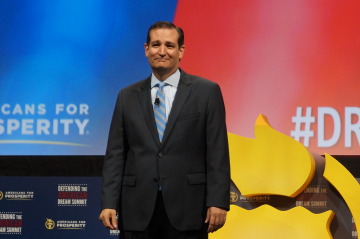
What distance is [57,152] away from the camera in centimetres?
449

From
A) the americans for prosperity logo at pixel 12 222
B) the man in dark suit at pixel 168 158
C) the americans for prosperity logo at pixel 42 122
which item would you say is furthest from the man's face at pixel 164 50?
the americans for prosperity logo at pixel 12 222

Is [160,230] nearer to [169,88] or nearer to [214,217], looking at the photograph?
[214,217]

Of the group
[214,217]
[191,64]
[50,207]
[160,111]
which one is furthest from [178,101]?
[50,207]

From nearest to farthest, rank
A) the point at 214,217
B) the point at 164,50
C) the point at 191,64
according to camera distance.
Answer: the point at 214,217 < the point at 164,50 < the point at 191,64

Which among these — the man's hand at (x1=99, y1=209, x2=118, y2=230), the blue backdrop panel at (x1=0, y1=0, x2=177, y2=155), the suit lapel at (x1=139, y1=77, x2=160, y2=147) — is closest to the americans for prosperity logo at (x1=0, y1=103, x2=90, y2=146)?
the blue backdrop panel at (x1=0, y1=0, x2=177, y2=155)

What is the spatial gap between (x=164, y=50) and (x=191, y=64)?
5.86ft

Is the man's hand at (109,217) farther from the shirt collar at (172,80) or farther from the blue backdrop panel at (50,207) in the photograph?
the blue backdrop panel at (50,207)

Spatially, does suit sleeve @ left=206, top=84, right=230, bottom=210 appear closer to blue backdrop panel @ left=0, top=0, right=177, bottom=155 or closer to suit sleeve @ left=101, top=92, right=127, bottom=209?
suit sleeve @ left=101, top=92, right=127, bottom=209

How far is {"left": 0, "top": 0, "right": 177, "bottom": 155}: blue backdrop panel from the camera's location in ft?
14.6

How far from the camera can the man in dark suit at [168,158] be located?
2.54m

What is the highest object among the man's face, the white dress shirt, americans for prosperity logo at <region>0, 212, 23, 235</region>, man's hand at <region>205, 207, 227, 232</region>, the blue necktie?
the man's face

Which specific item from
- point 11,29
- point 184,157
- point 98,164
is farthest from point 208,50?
point 184,157

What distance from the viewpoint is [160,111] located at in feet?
8.71

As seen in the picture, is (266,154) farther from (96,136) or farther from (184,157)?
(184,157)
